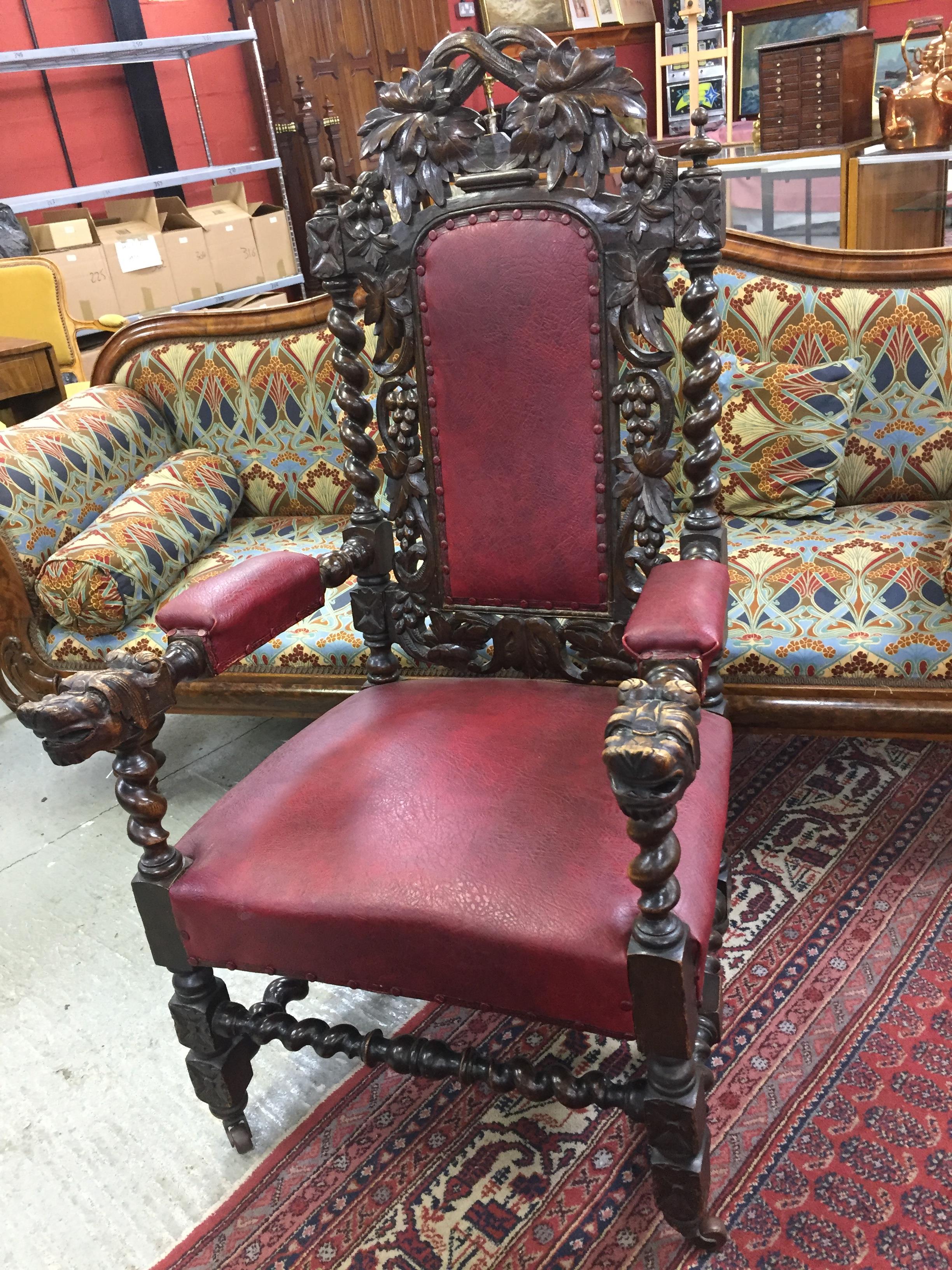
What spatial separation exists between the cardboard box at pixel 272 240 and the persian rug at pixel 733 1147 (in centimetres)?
430

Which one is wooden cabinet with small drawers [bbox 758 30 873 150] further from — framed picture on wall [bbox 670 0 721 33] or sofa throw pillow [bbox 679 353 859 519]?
framed picture on wall [bbox 670 0 721 33]

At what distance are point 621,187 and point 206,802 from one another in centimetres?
169

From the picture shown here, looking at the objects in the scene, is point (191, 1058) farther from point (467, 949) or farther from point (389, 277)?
point (389, 277)

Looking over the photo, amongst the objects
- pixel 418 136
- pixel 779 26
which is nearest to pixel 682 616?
pixel 418 136

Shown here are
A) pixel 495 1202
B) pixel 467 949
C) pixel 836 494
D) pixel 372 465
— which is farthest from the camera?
pixel 372 465

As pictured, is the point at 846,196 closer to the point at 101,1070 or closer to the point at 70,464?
the point at 70,464

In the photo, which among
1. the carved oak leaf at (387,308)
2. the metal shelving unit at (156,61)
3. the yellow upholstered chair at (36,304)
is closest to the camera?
the carved oak leaf at (387,308)

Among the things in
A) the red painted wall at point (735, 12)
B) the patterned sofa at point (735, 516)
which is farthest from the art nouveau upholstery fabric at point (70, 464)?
the red painted wall at point (735, 12)

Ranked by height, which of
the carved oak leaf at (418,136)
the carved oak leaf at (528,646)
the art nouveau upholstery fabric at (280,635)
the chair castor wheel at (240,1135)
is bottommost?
the chair castor wheel at (240,1135)

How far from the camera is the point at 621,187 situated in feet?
4.38

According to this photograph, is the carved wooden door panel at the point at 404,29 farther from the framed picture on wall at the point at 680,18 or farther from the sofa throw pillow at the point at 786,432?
the sofa throw pillow at the point at 786,432

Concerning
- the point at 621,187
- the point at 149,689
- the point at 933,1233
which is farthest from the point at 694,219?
the point at 933,1233

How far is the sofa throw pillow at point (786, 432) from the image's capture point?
217 centimetres

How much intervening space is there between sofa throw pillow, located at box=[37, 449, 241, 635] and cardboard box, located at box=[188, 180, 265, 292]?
259 cm
